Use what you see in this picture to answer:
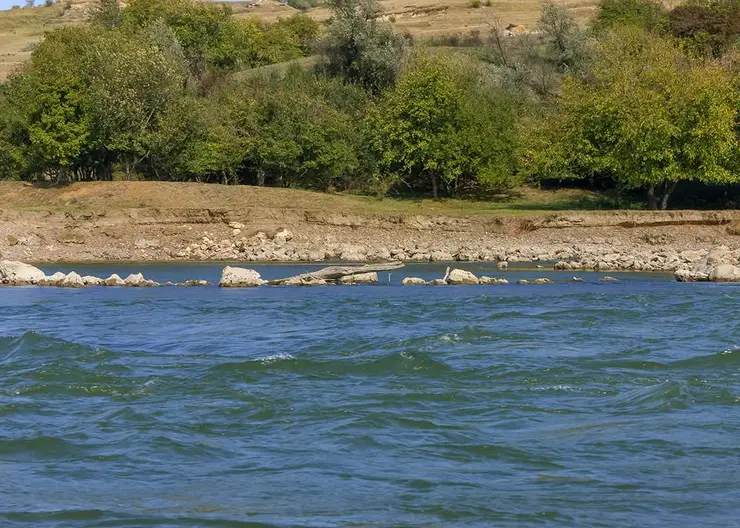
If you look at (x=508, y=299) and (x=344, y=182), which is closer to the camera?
(x=508, y=299)

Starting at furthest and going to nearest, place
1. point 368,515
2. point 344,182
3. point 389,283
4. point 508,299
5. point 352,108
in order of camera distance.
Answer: point 352,108 → point 344,182 → point 389,283 → point 508,299 → point 368,515

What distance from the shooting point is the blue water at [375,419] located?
35.8ft

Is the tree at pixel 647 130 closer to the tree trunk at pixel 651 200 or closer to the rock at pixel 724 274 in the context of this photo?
the tree trunk at pixel 651 200

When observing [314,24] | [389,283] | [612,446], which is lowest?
[389,283]

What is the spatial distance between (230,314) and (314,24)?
76.1 m

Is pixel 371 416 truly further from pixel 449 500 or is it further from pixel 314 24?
pixel 314 24

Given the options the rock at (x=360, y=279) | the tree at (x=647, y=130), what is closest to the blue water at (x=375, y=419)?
the rock at (x=360, y=279)

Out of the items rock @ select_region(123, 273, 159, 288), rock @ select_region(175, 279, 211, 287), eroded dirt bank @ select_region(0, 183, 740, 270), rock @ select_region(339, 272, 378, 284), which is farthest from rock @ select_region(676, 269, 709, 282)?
rock @ select_region(123, 273, 159, 288)

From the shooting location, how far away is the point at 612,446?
513 inches

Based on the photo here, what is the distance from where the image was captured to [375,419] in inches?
567

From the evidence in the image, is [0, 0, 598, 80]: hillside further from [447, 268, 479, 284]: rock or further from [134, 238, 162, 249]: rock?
[447, 268, 479, 284]: rock

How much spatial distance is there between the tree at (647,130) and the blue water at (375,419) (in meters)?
23.5

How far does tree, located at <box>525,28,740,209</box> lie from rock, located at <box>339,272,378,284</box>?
60.0 feet

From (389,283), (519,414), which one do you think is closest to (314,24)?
(389,283)
